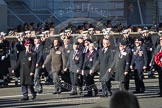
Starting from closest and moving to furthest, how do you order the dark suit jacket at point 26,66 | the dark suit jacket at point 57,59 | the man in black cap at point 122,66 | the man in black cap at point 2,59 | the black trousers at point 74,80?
the dark suit jacket at point 26,66 < the man in black cap at point 122,66 < the dark suit jacket at point 57,59 < the black trousers at point 74,80 < the man in black cap at point 2,59

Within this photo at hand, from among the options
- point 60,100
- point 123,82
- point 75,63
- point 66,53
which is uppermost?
point 66,53

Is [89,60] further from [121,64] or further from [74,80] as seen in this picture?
[121,64]

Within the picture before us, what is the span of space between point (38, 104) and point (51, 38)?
5571 mm

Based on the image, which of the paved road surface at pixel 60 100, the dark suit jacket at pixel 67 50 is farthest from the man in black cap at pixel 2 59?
the dark suit jacket at pixel 67 50

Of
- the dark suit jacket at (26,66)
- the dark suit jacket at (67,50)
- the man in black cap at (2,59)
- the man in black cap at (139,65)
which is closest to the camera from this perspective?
the dark suit jacket at (26,66)

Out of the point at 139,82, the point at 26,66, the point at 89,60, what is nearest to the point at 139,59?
the point at 139,82

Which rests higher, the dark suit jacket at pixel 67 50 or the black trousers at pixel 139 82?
the dark suit jacket at pixel 67 50

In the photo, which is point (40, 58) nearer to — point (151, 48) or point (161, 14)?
point (151, 48)

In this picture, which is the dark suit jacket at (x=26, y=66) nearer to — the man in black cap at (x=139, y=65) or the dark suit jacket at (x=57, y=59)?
the dark suit jacket at (x=57, y=59)

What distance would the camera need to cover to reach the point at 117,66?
15766 millimetres

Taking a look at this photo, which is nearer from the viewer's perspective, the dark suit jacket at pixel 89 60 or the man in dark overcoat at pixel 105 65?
the man in dark overcoat at pixel 105 65

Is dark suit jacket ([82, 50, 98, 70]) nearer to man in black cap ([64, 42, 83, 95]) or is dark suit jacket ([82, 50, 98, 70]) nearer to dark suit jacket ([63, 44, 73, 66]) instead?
man in black cap ([64, 42, 83, 95])

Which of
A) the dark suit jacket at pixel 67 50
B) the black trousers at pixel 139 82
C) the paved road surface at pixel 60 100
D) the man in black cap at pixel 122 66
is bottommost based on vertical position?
the paved road surface at pixel 60 100

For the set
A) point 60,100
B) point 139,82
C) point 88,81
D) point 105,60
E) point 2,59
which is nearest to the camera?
point 60,100
